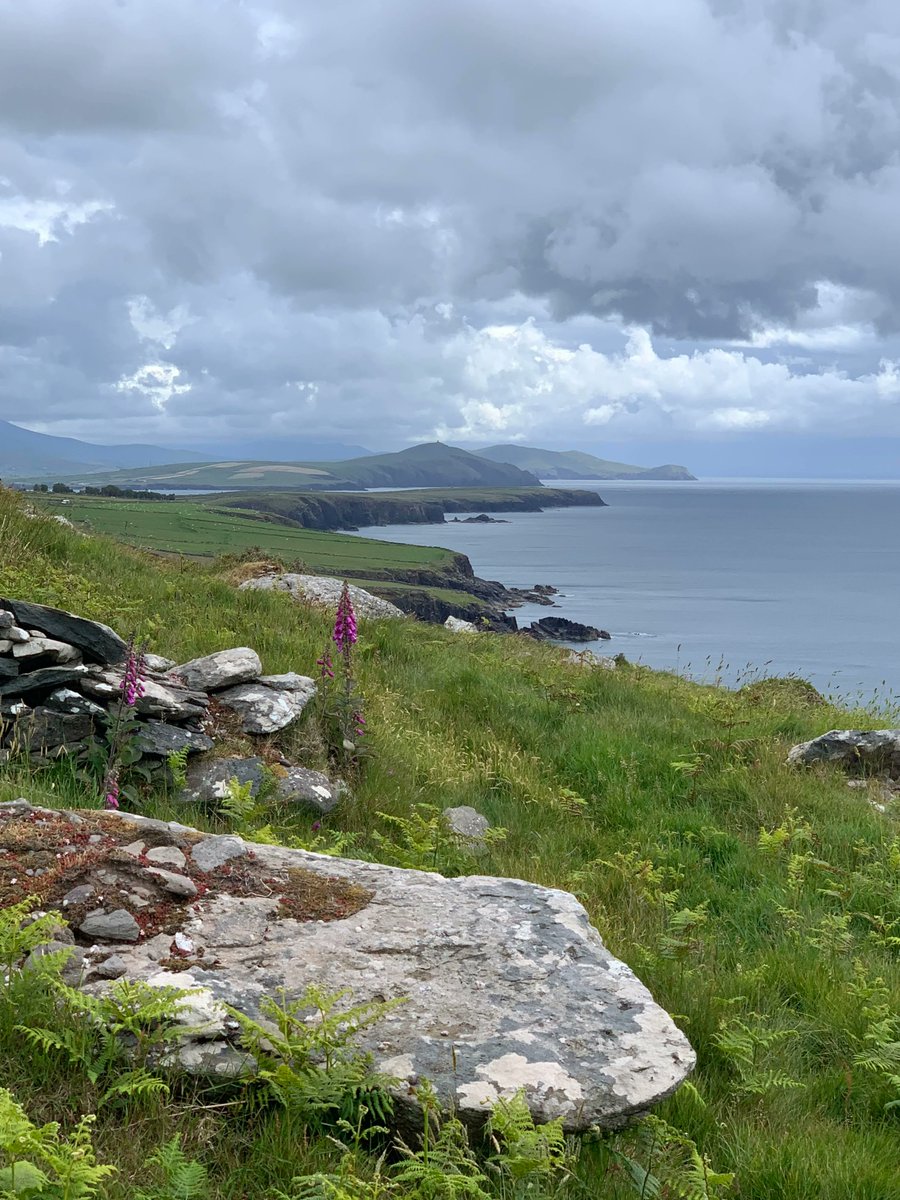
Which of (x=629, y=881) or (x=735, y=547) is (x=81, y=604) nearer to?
(x=629, y=881)

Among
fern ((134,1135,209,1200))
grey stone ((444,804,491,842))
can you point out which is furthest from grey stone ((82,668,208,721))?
fern ((134,1135,209,1200))

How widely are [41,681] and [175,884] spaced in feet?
11.6

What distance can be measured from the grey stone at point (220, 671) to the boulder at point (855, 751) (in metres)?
6.28

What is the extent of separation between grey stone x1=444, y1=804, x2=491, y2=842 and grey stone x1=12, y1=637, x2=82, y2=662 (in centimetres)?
359

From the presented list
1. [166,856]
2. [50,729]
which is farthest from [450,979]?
[50,729]

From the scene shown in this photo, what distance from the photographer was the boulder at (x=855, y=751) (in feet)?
34.2

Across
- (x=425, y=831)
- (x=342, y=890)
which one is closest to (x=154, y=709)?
(x=425, y=831)

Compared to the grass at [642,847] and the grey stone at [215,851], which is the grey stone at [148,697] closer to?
the grass at [642,847]

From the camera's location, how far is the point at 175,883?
4.31 metres

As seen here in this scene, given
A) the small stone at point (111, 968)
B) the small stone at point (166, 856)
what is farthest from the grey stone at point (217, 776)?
the small stone at point (111, 968)

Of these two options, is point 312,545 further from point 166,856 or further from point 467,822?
point 166,856

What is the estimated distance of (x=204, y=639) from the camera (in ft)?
36.1

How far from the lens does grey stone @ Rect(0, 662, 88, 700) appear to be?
7.07 meters

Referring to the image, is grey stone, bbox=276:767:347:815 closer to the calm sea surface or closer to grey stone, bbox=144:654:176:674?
grey stone, bbox=144:654:176:674
